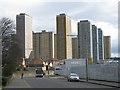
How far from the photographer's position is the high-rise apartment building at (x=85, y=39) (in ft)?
143

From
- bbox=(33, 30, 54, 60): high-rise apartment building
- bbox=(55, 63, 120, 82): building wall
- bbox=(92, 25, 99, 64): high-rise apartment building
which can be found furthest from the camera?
bbox=(33, 30, 54, 60): high-rise apartment building

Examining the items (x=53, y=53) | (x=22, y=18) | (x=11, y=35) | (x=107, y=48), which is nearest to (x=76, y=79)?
(x=11, y=35)

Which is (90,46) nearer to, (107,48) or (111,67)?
(111,67)

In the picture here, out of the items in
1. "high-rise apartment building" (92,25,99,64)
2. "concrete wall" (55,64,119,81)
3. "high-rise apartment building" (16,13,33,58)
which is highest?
"high-rise apartment building" (16,13,33,58)

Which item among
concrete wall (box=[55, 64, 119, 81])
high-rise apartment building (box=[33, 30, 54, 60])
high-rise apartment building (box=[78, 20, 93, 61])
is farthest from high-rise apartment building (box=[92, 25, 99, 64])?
high-rise apartment building (box=[33, 30, 54, 60])

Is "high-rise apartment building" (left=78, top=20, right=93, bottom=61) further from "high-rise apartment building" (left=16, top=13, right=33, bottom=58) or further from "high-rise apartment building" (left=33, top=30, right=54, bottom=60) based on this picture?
"high-rise apartment building" (left=33, top=30, right=54, bottom=60)

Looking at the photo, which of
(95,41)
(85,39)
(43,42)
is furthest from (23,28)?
(43,42)

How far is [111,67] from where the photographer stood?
40.0 metres

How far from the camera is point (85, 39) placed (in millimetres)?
43438

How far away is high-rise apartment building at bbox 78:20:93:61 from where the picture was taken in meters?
43.4

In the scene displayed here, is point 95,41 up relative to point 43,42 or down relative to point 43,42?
down

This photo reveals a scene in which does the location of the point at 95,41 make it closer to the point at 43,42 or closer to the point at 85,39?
the point at 85,39

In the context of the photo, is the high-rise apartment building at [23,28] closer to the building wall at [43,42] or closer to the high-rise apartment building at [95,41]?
the building wall at [43,42]

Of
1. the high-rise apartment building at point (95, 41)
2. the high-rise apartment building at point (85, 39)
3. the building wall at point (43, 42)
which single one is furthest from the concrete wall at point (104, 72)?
the building wall at point (43, 42)
